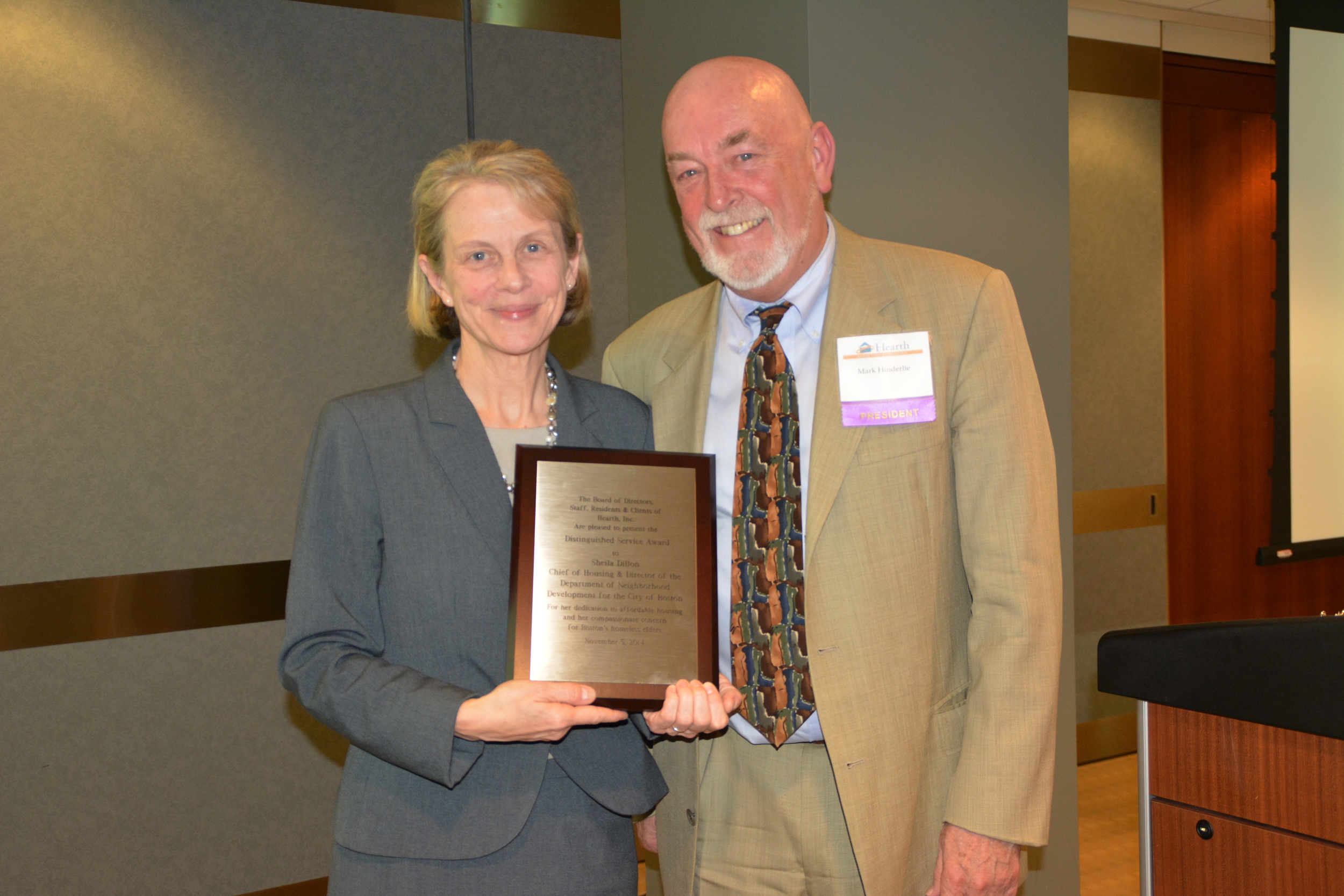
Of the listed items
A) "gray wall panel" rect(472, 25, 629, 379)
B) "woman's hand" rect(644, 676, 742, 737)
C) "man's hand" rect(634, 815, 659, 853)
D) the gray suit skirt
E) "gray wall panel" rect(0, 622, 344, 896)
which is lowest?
"gray wall panel" rect(0, 622, 344, 896)

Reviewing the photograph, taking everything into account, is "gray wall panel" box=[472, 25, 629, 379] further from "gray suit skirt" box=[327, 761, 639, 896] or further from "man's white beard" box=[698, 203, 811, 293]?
"gray suit skirt" box=[327, 761, 639, 896]

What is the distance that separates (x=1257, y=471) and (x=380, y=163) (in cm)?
487

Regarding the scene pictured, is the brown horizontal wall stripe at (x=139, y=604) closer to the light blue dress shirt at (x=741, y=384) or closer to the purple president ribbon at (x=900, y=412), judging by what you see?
the light blue dress shirt at (x=741, y=384)

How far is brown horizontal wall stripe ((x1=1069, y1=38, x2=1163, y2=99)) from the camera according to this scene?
4.88m

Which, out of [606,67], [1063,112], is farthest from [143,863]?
[1063,112]

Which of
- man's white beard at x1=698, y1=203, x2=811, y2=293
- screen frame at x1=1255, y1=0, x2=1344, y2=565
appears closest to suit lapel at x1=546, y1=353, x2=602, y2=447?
man's white beard at x1=698, y1=203, x2=811, y2=293

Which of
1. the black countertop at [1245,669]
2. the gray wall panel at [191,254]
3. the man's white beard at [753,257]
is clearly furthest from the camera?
the gray wall panel at [191,254]

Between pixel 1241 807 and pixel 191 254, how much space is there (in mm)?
3428

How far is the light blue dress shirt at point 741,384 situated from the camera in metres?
1.68

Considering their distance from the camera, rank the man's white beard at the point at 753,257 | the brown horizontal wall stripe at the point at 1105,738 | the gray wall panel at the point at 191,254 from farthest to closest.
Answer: the brown horizontal wall stripe at the point at 1105,738 → the gray wall panel at the point at 191,254 → the man's white beard at the point at 753,257

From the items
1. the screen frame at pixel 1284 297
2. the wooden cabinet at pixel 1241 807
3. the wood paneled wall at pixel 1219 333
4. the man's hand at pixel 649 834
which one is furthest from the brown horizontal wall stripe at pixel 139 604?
the wood paneled wall at pixel 1219 333

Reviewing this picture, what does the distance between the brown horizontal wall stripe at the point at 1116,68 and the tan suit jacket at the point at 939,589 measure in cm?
383

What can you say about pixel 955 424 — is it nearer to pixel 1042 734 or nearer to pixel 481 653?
pixel 1042 734

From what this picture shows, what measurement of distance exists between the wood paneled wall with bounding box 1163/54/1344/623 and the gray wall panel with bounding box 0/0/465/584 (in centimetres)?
386
